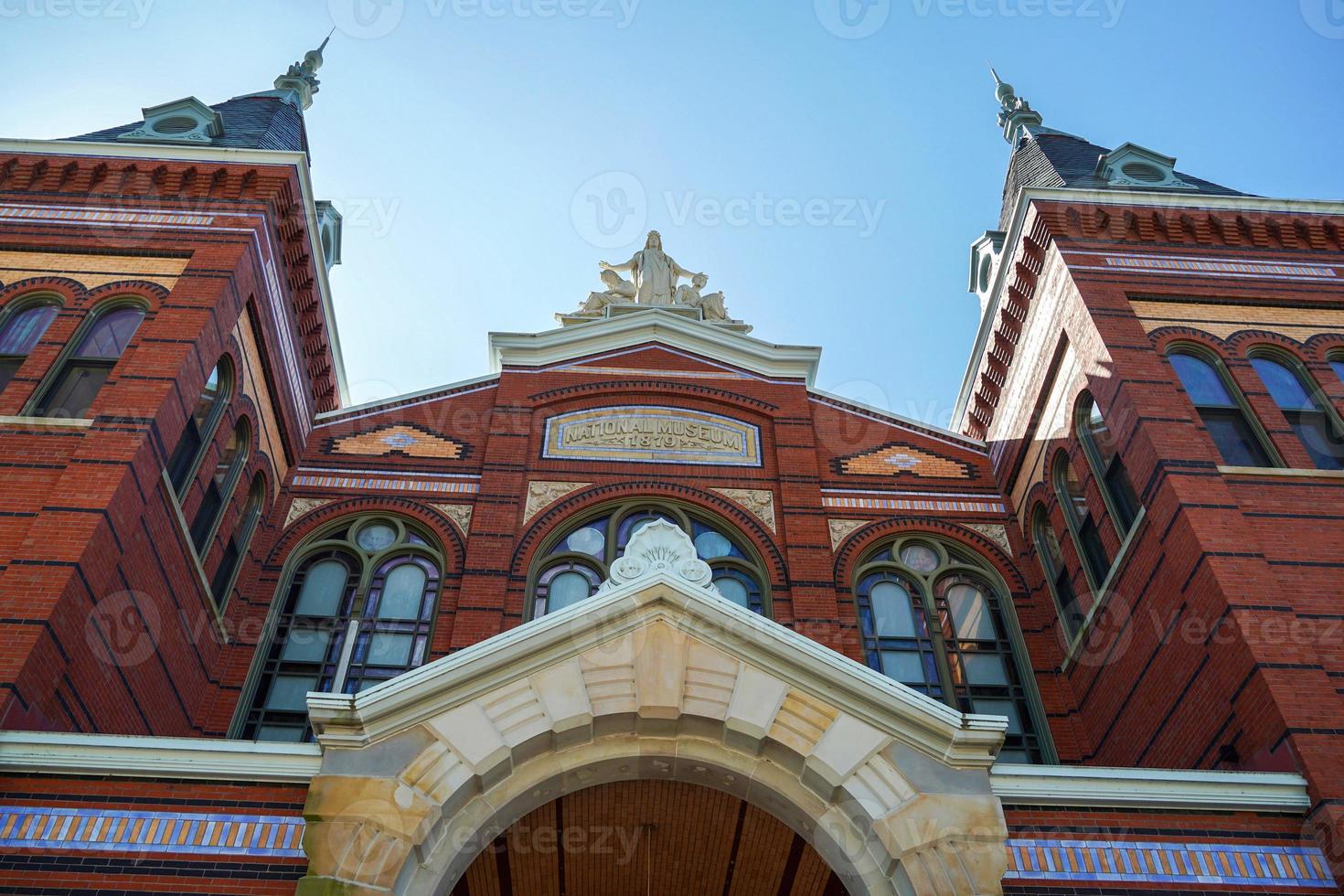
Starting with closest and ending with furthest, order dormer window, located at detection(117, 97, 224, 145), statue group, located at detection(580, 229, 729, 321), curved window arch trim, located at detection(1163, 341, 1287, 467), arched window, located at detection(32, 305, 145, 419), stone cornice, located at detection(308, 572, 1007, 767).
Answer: stone cornice, located at detection(308, 572, 1007, 767), arched window, located at detection(32, 305, 145, 419), curved window arch trim, located at detection(1163, 341, 1287, 467), dormer window, located at detection(117, 97, 224, 145), statue group, located at detection(580, 229, 729, 321)

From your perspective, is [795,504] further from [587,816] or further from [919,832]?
[919,832]

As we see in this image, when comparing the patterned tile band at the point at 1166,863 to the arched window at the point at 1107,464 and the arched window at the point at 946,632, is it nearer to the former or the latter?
the arched window at the point at 946,632

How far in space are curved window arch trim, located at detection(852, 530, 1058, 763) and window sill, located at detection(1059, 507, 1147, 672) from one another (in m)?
0.62

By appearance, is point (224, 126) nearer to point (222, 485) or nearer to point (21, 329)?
point (21, 329)

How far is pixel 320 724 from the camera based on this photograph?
359 inches

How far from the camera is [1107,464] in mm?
15008

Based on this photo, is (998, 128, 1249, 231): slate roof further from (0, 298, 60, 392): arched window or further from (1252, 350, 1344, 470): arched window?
(0, 298, 60, 392): arched window

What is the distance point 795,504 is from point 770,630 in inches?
255

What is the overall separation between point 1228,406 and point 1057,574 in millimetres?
3088

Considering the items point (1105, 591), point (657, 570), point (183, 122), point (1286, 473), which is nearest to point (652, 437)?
point (1105, 591)

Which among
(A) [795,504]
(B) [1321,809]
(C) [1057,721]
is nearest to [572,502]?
(A) [795,504]

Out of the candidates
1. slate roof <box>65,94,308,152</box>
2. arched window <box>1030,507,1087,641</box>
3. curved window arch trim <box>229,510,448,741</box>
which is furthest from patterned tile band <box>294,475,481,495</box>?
arched window <box>1030,507,1087,641</box>

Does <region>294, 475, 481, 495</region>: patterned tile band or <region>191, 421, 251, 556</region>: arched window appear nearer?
<region>191, 421, 251, 556</region>: arched window

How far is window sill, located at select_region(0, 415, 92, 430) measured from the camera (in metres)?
13.1
